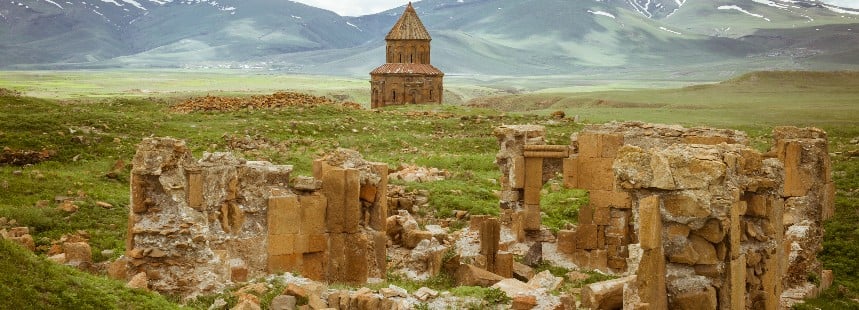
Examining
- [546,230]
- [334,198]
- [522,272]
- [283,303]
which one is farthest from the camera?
[546,230]

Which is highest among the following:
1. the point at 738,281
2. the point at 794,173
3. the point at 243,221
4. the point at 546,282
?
the point at 794,173

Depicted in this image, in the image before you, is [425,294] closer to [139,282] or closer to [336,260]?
[336,260]

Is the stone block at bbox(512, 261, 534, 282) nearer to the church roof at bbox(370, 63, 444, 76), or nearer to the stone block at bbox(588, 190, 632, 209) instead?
the stone block at bbox(588, 190, 632, 209)

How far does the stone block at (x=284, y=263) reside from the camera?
15383mm

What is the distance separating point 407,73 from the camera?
65125mm

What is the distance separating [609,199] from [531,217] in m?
1.63

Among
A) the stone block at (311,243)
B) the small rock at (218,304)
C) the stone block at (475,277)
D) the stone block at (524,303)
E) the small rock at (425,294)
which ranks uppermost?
the stone block at (311,243)

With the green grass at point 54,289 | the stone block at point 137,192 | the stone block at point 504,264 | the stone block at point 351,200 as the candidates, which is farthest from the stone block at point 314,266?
the stone block at point 504,264

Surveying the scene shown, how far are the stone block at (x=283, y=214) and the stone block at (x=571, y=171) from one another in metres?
7.44

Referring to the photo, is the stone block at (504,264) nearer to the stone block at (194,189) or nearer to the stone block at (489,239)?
the stone block at (489,239)

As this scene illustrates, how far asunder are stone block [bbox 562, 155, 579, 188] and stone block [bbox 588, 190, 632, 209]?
44cm

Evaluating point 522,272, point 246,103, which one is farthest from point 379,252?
point 246,103

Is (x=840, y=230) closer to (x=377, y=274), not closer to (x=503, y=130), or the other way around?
(x=503, y=130)

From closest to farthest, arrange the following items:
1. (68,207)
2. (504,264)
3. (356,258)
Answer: (356,258) < (504,264) < (68,207)
